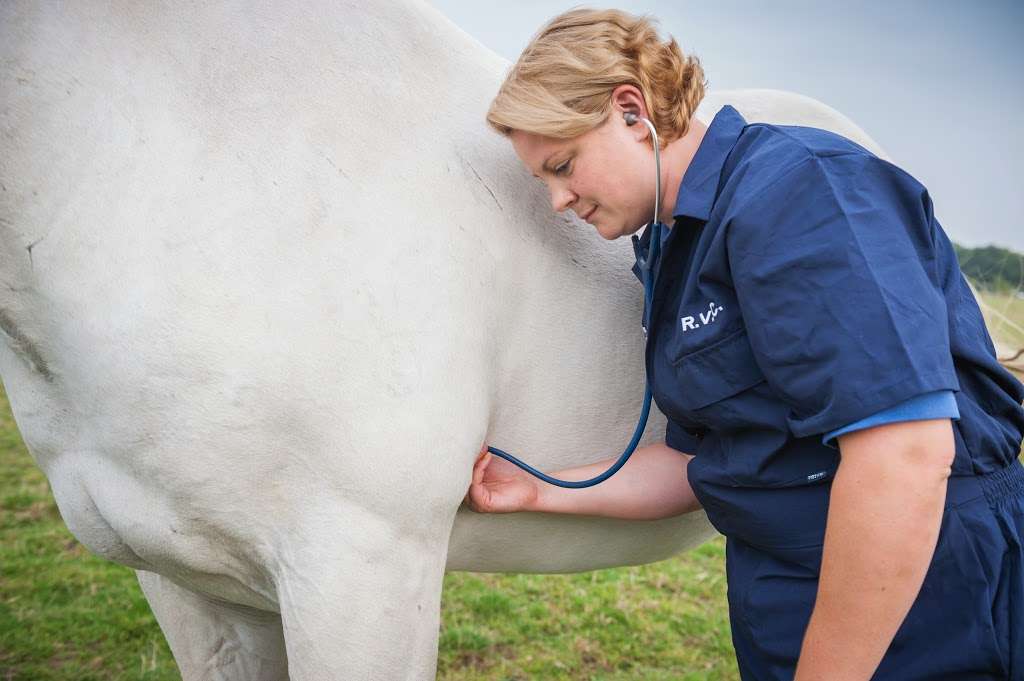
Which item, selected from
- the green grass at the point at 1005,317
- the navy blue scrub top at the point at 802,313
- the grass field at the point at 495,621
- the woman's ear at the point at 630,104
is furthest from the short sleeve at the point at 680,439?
the grass field at the point at 495,621

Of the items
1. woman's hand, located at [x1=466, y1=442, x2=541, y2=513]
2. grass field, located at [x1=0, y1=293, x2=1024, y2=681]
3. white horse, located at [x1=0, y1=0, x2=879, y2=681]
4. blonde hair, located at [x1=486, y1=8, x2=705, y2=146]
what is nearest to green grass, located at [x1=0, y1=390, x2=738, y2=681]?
grass field, located at [x1=0, y1=293, x2=1024, y2=681]

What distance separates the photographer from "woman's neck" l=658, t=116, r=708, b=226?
1316mm

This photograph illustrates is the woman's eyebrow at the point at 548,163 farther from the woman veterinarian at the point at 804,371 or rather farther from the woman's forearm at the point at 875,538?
the woman's forearm at the point at 875,538

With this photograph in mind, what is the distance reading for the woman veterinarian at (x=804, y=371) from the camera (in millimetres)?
1013

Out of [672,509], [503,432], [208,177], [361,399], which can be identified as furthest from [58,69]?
[672,509]

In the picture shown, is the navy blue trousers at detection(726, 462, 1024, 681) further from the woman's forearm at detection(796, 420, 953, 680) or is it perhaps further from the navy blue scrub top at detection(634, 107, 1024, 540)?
the woman's forearm at detection(796, 420, 953, 680)

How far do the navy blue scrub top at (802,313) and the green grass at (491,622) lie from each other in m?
1.86

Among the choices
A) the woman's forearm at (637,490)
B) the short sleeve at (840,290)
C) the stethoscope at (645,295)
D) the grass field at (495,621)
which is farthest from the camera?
the grass field at (495,621)

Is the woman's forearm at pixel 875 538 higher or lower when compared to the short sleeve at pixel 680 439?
higher

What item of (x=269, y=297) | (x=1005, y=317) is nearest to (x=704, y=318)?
(x=269, y=297)

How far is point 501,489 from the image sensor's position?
1.51 metres

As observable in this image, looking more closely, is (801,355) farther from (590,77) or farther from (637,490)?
(637,490)

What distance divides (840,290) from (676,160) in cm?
40

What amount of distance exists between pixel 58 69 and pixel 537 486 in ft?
3.17
